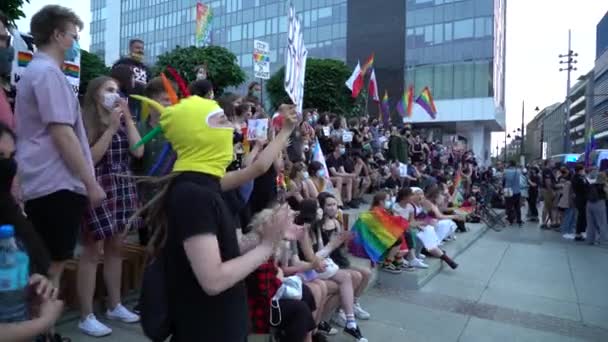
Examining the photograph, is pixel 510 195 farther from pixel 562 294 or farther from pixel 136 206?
pixel 136 206

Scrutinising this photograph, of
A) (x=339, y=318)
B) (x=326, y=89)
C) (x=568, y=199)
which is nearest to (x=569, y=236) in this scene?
(x=568, y=199)

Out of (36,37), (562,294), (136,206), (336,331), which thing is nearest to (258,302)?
(136,206)

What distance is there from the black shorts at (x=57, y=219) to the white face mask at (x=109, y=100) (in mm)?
888

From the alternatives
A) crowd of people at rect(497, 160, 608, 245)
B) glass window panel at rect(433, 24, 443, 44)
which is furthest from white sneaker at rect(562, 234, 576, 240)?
glass window panel at rect(433, 24, 443, 44)

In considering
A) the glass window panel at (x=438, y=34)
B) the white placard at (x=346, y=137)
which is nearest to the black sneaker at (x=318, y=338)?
the white placard at (x=346, y=137)

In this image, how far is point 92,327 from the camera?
11.0ft

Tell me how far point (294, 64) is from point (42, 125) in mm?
3692

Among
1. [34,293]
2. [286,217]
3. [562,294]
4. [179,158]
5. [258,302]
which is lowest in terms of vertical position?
[562,294]

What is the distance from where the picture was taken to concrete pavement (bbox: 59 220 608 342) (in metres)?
5.21

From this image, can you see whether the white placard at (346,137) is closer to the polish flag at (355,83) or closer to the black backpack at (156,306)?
the polish flag at (355,83)

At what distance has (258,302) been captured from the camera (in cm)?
344

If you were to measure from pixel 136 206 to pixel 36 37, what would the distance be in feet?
4.64

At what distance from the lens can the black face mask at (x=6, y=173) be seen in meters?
1.83

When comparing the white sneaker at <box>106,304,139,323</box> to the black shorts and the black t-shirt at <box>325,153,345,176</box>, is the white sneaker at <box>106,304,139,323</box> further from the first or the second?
the black t-shirt at <box>325,153,345,176</box>
